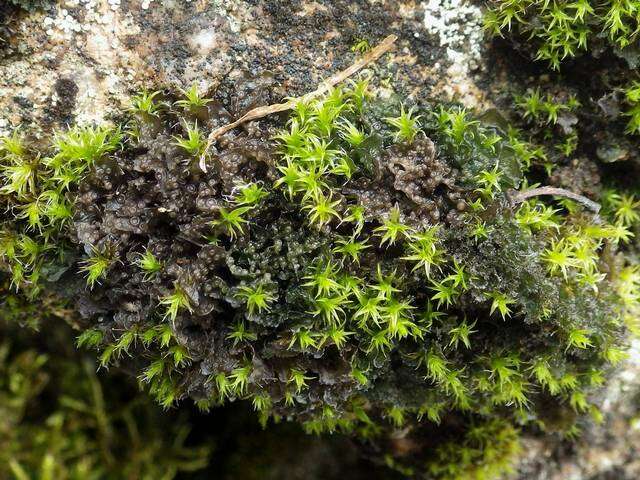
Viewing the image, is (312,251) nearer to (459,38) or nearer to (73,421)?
(459,38)

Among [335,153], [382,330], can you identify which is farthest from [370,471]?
[335,153]

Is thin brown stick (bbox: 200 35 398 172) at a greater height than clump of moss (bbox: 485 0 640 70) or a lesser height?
lesser

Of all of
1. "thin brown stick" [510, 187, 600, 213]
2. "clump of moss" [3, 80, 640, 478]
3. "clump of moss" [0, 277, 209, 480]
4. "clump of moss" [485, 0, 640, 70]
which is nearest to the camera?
"clump of moss" [3, 80, 640, 478]

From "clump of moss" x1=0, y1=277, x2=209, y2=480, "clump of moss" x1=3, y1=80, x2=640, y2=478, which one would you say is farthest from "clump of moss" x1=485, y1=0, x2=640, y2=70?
"clump of moss" x1=0, y1=277, x2=209, y2=480

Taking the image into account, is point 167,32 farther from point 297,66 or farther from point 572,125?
point 572,125

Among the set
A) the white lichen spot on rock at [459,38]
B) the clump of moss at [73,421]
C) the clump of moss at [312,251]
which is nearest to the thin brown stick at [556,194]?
the clump of moss at [312,251]

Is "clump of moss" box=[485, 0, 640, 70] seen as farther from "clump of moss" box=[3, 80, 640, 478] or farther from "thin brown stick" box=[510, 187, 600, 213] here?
"thin brown stick" box=[510, 187, 600, 213]
